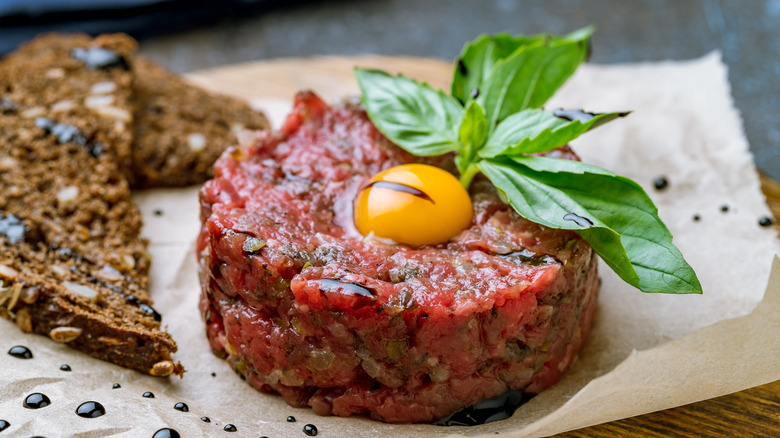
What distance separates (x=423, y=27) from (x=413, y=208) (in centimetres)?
521

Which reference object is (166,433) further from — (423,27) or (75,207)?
(423,27)

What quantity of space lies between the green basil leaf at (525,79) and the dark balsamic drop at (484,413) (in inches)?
54.1

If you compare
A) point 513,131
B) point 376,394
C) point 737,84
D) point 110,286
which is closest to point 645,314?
point 513,131

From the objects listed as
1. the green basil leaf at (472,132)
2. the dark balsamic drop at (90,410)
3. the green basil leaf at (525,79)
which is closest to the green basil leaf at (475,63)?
the green basil leaf at (525,79)

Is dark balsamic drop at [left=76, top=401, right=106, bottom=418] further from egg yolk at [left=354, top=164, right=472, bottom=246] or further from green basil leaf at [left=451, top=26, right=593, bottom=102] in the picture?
green basil leaf at [left=451, top=26, right=593, bottom=102]

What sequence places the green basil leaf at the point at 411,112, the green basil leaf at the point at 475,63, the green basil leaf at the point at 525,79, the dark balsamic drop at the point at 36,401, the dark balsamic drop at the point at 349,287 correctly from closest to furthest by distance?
1. the dark balsamic drop at the point at 349,287
2. the dark balsamic drop at the point at 36,401
3. the green basil leaf at the point at 411,112
4. the green basil leaf at the point at 525,79
5. the green basil leaf at the point at 475,63

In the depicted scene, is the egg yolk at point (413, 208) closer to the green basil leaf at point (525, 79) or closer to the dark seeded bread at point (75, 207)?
the green basil leaf at point (525, 79)

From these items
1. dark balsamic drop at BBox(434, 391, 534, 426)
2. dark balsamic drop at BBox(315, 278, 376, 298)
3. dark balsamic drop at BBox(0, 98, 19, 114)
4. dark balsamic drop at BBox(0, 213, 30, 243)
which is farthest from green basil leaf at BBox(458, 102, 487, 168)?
dark balsamic drop at BBox(0, 98, 19, 114)

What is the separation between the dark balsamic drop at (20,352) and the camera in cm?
372

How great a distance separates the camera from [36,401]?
342 centimetres

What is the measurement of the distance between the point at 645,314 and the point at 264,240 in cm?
219

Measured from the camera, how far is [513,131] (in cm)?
390

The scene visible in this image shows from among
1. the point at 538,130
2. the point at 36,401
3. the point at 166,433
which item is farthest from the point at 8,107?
the point at 538,130

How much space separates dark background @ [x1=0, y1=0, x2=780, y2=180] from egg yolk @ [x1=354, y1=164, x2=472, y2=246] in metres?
4.49
